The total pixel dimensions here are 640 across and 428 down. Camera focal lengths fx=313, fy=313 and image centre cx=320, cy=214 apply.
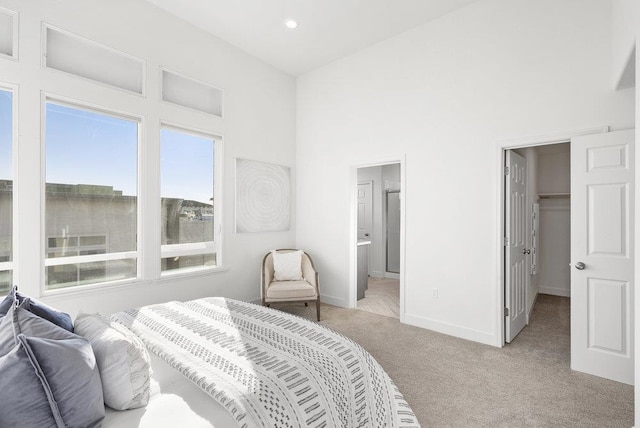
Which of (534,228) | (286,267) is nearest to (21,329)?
(286,267)

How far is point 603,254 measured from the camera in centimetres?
258

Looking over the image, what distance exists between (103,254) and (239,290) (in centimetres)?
170

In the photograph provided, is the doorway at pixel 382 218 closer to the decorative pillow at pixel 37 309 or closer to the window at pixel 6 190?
the window at pixel 6 190

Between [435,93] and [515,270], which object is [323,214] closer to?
[435,93]

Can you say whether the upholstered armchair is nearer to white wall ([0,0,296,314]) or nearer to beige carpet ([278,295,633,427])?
white wall ([0,0,296,314])

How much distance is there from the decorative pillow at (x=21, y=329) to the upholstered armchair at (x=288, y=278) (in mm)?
2703

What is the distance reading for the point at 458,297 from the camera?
349 centimetres

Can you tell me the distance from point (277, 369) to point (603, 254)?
2.80m

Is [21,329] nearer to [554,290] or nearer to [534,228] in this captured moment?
[534,228]

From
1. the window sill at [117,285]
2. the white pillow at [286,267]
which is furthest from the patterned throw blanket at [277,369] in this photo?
the white pillow at [286,267]

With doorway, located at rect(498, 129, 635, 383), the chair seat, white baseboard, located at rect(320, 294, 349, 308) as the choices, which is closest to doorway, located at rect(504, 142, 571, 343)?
doorway, located at rect(498, 129, 635, 383)

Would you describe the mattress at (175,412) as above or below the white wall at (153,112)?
below

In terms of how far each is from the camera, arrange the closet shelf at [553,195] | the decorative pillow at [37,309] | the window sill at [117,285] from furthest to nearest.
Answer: the closet shelf at [553,195] → the window sill at [117,285] → the decorative pillow at [37,309]

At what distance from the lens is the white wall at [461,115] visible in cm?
282
